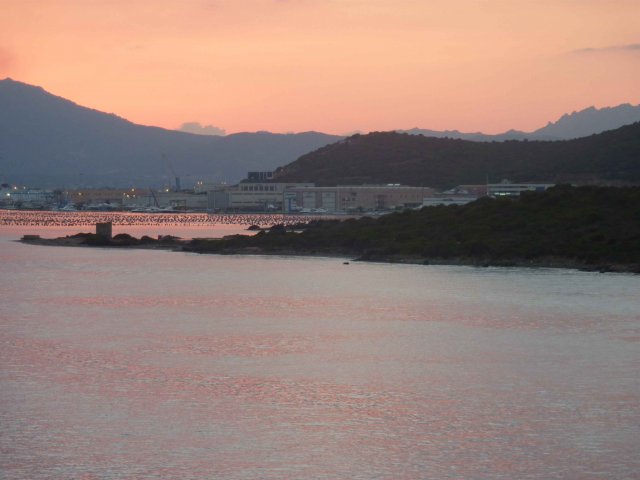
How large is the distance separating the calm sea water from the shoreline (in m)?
7.22

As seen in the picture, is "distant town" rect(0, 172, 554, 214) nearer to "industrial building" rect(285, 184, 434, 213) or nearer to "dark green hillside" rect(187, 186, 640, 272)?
"industrial building" rect(285, 184, 434, 213)

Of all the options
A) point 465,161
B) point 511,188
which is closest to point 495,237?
point 511,188

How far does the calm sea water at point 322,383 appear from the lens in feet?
37.9

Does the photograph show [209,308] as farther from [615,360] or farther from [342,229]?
[342,229]

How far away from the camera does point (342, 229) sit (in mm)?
54156

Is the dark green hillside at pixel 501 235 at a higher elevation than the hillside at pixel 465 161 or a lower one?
lower

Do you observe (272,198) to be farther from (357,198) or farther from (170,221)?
(170,221)

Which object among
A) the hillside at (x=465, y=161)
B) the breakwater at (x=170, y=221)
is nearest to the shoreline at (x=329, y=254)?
the breakwater at (x=170, y=221)

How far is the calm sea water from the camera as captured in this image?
11.6m

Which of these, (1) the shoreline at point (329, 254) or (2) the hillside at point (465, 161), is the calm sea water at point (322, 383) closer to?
(1) the shoreline at point (329, 254)

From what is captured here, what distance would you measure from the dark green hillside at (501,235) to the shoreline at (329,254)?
2.6 inches

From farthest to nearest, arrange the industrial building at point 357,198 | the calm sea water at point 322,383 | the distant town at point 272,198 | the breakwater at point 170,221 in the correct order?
1. the industrial building at point 357,198
2. the distant town at point 272,198
3. the breakwater at point 170,221
4. the calm sea water at point 322,383

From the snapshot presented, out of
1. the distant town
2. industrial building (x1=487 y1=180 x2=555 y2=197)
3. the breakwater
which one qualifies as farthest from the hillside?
the breakwater

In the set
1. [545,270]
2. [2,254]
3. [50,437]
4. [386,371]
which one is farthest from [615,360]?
[2,254]
